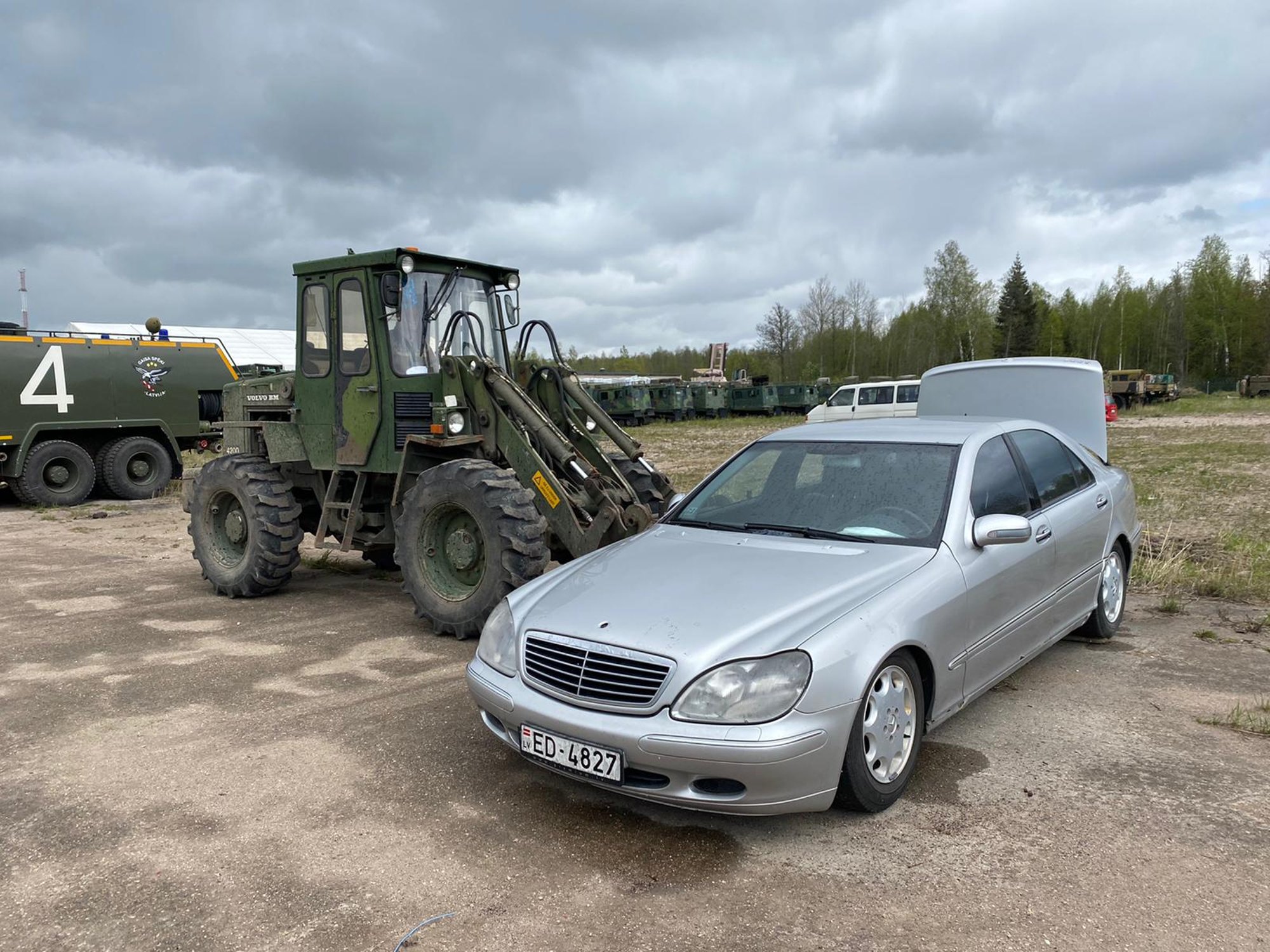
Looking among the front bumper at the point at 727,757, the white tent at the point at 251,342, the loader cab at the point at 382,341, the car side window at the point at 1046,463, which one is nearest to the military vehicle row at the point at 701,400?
the white tent at the point at 251,342

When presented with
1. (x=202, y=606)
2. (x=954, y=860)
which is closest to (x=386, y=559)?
(x=202, y=606)

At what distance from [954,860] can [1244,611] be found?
181 inches

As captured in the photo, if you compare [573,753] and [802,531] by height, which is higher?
[802,531]

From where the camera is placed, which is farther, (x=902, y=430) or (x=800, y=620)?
(x=902, y=430)

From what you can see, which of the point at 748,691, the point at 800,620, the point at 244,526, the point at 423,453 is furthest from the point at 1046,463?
the point at 244,526

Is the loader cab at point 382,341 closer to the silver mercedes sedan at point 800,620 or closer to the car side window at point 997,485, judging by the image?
the silver mercedes sedan at point 800,620

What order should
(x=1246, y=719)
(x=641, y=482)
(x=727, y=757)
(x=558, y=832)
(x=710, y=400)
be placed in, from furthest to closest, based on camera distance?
(x=710, y=400) → (x=641, y=482) → (x=1246, y=719) → (x=558, y=832) → (x=727, y=757)

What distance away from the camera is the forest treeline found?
221ft

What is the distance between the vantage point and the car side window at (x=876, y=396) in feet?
85.5

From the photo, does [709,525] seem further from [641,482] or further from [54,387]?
[54,387]

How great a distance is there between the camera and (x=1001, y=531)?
13.0 feet

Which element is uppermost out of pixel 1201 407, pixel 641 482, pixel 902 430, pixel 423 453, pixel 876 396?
pixel 876 396

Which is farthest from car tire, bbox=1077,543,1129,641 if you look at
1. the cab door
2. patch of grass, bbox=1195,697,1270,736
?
the cab door

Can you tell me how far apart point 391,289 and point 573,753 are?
422 cm
